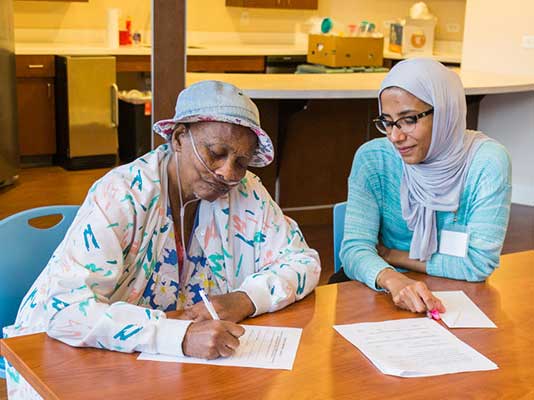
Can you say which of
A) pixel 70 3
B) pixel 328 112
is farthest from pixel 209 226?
pixel 70 3

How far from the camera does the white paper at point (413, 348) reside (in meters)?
1.55

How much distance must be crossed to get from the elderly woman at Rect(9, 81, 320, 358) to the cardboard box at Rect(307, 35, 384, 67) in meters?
4.30

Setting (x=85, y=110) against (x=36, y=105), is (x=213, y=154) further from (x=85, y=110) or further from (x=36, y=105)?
(x=36, y=105)

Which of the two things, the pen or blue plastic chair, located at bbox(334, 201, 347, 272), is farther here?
blue plastic chair, located at bbox(334, 201, 347, 272)

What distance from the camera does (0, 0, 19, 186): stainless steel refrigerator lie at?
18.5 ft

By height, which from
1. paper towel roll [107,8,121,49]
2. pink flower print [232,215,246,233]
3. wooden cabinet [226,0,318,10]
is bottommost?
pink flower print [232,215,246,233]

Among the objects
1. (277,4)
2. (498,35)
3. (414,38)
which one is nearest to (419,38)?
(414,38)

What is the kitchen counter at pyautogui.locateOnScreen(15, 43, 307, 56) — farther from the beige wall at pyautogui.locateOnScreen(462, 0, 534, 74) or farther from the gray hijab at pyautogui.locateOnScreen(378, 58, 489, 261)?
the gray hijab at pyautogui.locateOnScreen(378, 58, 489, 261)

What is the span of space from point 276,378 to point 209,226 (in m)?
0.57

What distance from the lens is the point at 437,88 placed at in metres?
2.20

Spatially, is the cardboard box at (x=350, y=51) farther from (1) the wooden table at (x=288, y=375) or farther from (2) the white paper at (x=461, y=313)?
(1) the wooden table at (x=288, y=375)

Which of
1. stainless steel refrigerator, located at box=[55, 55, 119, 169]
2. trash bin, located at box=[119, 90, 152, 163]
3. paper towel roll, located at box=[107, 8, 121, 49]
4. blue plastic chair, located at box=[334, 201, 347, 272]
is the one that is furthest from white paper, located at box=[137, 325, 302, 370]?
paper towel roll, located at box=[107, 8, 121, 49]

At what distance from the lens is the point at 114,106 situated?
6.50m

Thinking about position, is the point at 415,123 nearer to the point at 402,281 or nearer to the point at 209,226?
the point at 402,281
